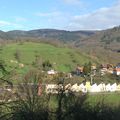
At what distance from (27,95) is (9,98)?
28.7 ft

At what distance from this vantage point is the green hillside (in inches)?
4188

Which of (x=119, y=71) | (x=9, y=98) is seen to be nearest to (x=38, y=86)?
(x=9, y=98)

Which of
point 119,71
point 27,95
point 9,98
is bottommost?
point 119,71

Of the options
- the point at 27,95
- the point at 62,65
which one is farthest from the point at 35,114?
the point at 62,65

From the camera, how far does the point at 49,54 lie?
11712 cm

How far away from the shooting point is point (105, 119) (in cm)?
2156

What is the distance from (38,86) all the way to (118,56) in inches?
5668

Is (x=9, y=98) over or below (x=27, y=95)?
over

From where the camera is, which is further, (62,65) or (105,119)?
(62,65)

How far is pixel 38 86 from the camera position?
Answer: 65.7ft

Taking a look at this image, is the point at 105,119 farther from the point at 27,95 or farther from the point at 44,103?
the point at 27,95

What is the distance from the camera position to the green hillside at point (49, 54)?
10638 centimetres

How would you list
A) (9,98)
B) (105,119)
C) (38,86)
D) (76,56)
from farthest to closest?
(76,56) → (105,119) → (38,86) → (9,98)

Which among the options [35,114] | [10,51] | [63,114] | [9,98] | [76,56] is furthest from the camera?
[76,56]
